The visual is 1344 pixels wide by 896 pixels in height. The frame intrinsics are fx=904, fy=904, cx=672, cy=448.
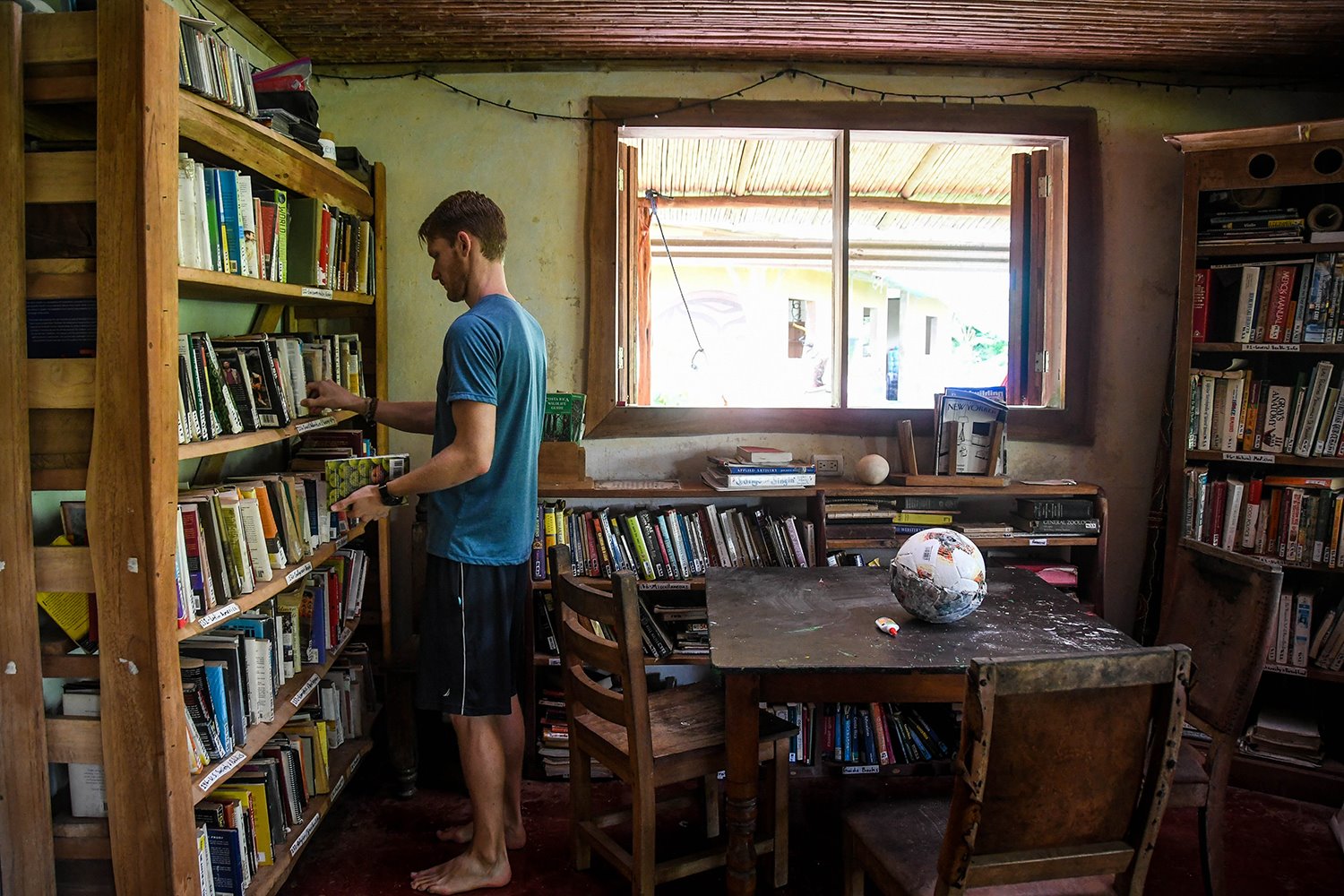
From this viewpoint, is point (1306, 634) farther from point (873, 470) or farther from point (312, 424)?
point (312, 424)

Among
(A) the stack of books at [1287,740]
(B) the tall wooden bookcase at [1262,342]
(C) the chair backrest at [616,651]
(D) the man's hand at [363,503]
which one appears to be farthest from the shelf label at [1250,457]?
(D) the man's hand at [363,503]

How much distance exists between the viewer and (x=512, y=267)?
362 centimetres

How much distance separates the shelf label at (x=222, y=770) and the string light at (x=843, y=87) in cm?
255

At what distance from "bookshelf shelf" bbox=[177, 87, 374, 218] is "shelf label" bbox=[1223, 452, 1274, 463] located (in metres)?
3.29

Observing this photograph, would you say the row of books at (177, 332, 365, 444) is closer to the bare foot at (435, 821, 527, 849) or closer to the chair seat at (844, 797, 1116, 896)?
the bare foot at (435, 821, 527, 849)

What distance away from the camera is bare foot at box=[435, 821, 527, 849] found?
9.05ft

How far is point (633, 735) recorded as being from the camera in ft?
7.24

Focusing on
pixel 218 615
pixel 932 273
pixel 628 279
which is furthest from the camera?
pixel 932 273

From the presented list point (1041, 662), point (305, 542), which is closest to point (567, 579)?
point (305, 542)

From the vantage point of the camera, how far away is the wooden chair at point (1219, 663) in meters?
2.12

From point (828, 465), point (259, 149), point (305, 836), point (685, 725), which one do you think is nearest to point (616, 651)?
point (685, 725)

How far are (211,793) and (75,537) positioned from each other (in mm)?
818

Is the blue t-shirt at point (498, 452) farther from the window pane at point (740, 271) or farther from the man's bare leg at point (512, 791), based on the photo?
the window pane at point (740, 271)

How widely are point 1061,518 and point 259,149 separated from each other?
2.92 meters
